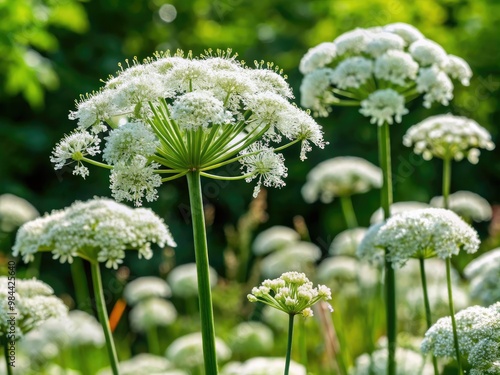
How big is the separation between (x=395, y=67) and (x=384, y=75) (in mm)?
75

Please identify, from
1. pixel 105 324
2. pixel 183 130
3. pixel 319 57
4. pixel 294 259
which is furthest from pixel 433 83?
pixel 294 259

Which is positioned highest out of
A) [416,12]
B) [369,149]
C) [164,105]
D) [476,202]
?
[416,12]

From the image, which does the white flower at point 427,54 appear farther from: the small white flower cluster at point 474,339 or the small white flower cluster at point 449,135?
the small white flower cluster at point 474,339

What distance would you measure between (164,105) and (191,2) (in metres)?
9.81

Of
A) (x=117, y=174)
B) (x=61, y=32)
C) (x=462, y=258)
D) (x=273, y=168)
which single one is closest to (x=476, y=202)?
(x=462, y=258)

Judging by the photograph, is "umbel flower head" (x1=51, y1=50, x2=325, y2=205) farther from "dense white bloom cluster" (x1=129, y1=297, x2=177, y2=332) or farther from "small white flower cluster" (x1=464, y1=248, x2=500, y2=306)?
"dense white bloom cluster" (x1=129, y1=297, x2=177, y2=332)

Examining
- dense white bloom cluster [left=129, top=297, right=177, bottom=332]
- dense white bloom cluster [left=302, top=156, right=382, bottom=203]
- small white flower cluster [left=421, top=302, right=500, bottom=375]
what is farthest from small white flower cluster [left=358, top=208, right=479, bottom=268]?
dense white bloom cluster [left=129, top=297, right=177, bottom=332]

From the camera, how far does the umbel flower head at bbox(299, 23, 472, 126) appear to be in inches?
156

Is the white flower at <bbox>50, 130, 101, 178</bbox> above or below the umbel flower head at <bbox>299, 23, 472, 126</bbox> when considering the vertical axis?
below

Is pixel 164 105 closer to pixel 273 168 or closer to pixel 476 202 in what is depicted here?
pixel 273 168

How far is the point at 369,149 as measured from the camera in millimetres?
10719

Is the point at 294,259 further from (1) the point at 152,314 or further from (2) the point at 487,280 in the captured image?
(2) the point at 487,280

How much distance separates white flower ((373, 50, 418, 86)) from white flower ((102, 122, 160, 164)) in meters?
1.78

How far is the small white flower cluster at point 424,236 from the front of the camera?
9.99 ft
